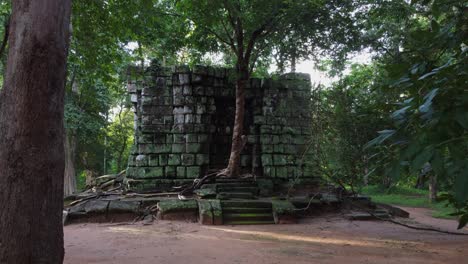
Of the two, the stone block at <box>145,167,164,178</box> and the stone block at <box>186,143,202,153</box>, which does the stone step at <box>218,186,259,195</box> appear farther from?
the stone block at <box>145,167,164,178</box>

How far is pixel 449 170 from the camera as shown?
49.8 inches

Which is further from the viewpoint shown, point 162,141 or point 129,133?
point 129,133

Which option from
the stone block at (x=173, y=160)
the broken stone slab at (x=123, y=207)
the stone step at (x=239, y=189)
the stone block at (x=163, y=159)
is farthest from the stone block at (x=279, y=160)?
the broken stone slab at (x=123, y=207)

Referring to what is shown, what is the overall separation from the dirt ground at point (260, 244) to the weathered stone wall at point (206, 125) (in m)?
3.05

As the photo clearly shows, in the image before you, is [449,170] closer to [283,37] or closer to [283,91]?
[283,37]

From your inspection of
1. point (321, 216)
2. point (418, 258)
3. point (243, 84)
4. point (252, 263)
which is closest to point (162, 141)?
point (243, 84)

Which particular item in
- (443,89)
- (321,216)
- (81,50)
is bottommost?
(321,216)

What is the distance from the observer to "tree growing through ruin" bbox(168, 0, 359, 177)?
30.6 feet

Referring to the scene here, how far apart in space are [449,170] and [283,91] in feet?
35.8

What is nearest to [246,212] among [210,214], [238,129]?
[210,214]

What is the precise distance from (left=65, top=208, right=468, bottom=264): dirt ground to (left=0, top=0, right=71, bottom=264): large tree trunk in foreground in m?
2.62

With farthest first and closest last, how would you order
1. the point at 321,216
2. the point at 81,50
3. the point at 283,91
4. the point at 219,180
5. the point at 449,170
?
the point at 283,91 < the point at 219,180 < the point at 321,216 < the point at 81,50 < the point at 449,170

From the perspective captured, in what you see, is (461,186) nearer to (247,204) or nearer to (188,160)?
(247,204)

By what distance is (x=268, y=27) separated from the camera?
10414mm
